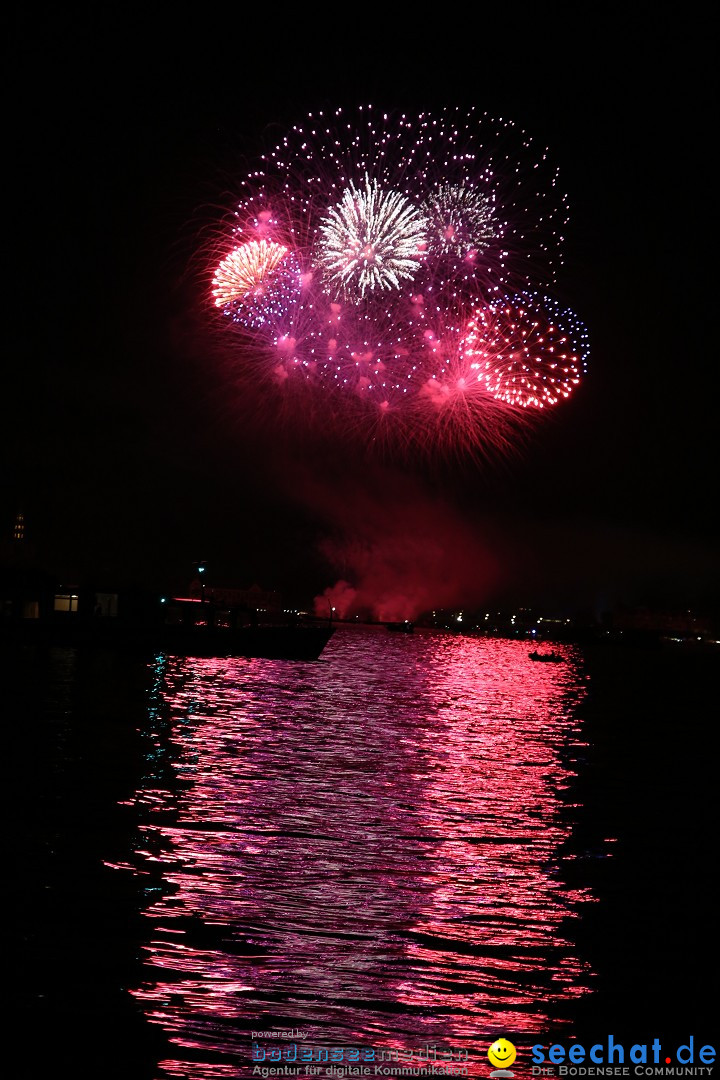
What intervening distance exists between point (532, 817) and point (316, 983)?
12270mm

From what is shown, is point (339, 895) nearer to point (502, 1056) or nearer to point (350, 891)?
point (350, 891)

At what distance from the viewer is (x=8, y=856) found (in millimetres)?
15781

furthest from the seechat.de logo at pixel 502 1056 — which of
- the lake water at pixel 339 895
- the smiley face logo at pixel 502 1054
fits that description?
the lake water at pixel 339 895

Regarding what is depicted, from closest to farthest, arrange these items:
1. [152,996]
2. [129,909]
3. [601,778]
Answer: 1. [152,996]
2. [129,909]
3. [601,778]

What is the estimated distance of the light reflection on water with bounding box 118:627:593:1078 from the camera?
10.4 meters

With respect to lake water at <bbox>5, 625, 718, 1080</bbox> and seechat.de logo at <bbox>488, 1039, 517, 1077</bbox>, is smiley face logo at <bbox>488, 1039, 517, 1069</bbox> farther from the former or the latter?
lake water at <bbox>5, 625, 718, 1080</bbox>

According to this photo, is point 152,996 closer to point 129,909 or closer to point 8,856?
point 129,909

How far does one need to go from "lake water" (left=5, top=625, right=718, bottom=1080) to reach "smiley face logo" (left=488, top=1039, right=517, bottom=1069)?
13 cm

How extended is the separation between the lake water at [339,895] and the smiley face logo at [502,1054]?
130 millimetres

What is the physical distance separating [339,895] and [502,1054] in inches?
202

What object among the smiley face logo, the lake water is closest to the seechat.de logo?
the smiley face logo

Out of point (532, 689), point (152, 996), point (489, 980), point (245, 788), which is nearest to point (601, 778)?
point (245, 788)

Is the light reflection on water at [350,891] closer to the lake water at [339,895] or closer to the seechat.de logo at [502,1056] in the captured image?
the lake water at [339,895]

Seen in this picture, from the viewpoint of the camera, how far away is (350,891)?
14.8m
